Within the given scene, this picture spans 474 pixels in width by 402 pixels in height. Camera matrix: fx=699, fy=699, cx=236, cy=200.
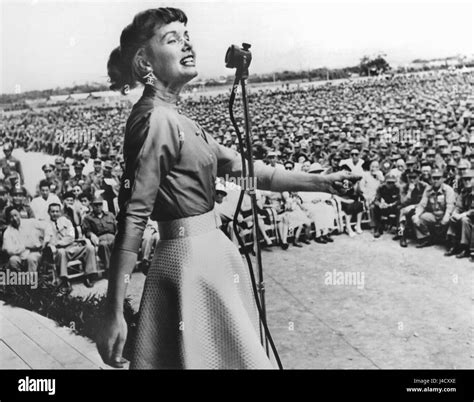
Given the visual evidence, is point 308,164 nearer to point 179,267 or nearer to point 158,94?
point 158,94

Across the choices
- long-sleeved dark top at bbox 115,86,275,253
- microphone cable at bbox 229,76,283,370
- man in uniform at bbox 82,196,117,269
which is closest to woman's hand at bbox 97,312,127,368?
long-sleeved dark top at bbox 115,86,275,253

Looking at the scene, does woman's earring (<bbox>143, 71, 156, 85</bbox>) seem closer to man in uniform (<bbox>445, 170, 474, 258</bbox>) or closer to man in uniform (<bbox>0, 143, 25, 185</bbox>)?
man in uniform (<bbox>0, 143, 25, 185</bbox>)

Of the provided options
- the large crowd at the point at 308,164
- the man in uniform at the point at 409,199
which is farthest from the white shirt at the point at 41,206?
the man in uniform at the point at 409,199

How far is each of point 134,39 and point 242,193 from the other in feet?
3.32

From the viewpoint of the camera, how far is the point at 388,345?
416 centimetres

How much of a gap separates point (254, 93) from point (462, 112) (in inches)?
57.6

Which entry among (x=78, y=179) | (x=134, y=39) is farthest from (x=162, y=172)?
(x=78, y=179)

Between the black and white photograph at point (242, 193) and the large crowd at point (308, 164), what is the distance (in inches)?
0.6

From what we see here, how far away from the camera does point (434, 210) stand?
475cm

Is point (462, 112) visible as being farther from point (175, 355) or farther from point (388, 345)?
point (175, 355)

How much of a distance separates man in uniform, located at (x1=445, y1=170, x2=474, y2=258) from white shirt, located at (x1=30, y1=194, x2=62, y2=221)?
2660 millimetres

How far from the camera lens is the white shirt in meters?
4.79

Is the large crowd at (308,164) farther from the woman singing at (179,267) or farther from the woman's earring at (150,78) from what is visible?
the woman singing at (179,267)
